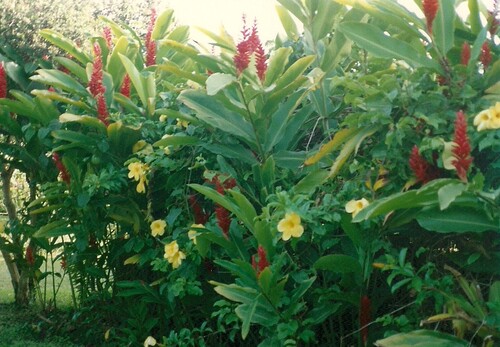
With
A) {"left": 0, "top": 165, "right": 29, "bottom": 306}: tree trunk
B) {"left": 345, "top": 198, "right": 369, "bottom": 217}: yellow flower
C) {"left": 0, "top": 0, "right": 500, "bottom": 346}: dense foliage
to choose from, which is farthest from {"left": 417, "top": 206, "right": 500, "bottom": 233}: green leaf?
→ {"left": 0, "top": 165, "right": 29, "bottom": 306}: tree trunk

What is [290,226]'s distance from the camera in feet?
9.31

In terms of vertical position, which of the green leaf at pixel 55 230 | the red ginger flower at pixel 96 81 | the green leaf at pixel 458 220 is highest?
Result: the red ginger flower at pixel 96 81

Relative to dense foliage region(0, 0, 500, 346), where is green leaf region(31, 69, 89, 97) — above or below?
above

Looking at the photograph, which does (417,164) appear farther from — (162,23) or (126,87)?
(162,23)

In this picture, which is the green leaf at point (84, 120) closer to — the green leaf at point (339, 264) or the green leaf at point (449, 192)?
the green leaf at point (339, 264)

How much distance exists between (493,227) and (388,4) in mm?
960

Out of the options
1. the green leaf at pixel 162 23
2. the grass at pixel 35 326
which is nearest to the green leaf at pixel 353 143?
the green leaf at pixel 162 23

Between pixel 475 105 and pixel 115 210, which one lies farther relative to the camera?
pixel 115 210

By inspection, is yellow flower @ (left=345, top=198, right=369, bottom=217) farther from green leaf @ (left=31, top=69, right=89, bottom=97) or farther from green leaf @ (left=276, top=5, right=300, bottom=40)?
green leaf @ (left=31, top=69, right=89, bottom=97)

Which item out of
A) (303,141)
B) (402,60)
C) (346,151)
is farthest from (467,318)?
(303,141)

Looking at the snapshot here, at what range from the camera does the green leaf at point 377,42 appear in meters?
2.90

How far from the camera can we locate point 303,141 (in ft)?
12.8

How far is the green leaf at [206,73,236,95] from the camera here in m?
3.01

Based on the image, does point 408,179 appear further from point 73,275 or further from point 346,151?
point 73,275
